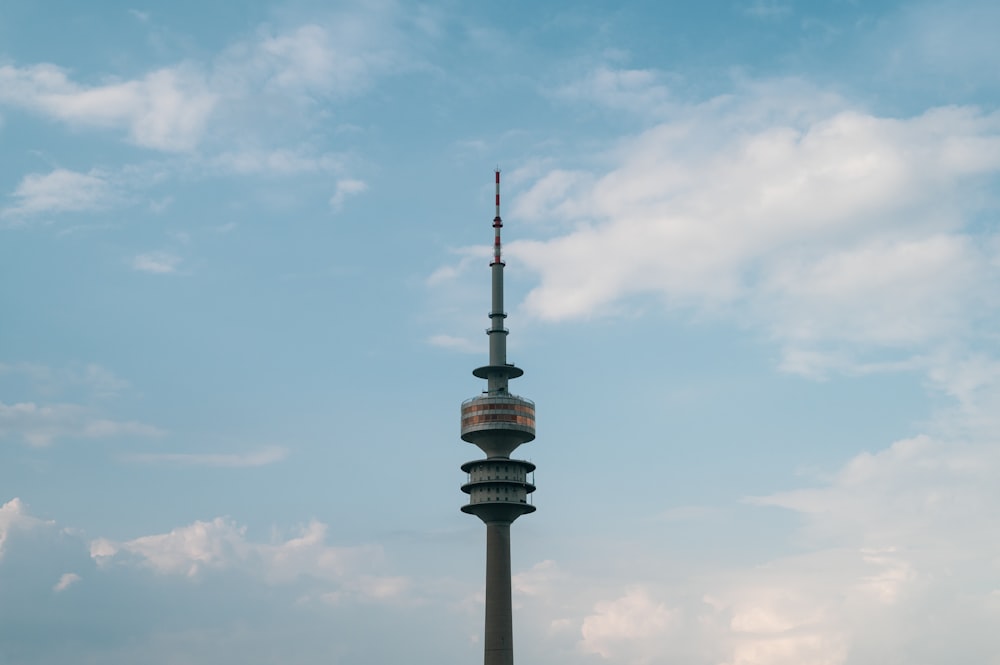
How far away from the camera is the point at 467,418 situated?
7151 inches

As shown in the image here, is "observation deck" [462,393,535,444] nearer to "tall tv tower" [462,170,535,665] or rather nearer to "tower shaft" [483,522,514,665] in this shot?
"tall tv tower" [462,170,535,665]

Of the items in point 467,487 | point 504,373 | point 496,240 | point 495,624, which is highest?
point 496,240

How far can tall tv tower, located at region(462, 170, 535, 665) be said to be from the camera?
172500mm

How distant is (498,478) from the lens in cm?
17700

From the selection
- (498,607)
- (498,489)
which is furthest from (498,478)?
(498,607)

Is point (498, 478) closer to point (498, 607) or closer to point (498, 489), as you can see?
point (498, 489)

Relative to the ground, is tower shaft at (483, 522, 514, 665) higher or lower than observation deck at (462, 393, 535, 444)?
lower

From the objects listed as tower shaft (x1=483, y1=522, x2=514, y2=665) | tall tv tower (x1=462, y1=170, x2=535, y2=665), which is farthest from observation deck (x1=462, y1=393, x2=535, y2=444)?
tower shaft (x1=483, y1=522, x2=514, y2=665)

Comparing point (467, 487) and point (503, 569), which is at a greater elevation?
point (467, 487)

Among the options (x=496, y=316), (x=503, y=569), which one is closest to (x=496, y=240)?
(x=496, y=316)

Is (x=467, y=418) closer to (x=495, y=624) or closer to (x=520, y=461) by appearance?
(x=520, y=461)

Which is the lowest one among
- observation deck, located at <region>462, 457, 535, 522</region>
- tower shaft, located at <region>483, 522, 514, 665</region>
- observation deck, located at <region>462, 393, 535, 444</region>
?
tower shaft, located at <region>483, 522, 514, 665</region>

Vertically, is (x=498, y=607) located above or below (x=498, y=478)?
below

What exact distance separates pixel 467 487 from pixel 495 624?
63.0 feet
